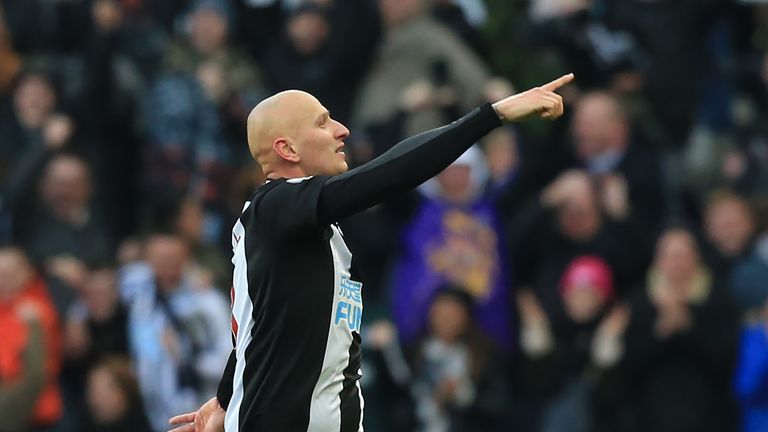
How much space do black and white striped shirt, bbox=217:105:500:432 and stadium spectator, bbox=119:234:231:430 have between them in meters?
5.27

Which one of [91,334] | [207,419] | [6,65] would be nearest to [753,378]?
[91,334]

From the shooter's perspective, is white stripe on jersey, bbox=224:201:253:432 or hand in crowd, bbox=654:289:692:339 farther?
hand in crowd, bbox=654:289:692:339

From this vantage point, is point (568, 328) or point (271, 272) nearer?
point (271, 272)

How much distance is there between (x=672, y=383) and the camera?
10.4 meters

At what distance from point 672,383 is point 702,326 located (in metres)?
0.37

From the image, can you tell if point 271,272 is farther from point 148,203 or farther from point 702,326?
point 148,203

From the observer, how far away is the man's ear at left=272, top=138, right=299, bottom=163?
6008 mm

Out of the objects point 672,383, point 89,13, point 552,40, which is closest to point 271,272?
point 672,383

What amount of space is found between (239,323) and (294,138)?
0.65 metres

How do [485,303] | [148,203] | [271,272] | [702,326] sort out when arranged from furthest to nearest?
1. [148,203]
2. [485,303]
3. [702,326]
4. [271,272]

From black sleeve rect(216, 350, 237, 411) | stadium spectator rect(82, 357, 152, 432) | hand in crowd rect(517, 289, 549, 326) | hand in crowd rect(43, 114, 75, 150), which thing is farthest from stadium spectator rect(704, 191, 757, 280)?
black sleeve rect(216, 350, 237, 411)

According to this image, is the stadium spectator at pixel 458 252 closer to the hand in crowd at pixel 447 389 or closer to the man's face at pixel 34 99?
the hand in crowd at pixel 447 389

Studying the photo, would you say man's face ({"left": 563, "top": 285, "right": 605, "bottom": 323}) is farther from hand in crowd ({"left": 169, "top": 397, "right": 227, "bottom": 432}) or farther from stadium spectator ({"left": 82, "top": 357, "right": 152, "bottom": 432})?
hand in crowd ({"left": 169, "top": 397, "right": 227, "bottom": 432})

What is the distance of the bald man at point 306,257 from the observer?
5.66m
